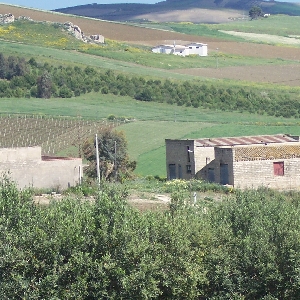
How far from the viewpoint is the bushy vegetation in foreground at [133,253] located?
87.0ft

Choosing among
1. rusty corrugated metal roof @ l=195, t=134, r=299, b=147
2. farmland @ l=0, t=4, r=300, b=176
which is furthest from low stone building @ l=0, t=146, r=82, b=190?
farmland @ l=0, t=4, r=300, b=176

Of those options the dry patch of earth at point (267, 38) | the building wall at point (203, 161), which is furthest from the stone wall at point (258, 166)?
the dry patch of earth at point (267, 38)

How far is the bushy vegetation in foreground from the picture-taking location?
26.5 meters

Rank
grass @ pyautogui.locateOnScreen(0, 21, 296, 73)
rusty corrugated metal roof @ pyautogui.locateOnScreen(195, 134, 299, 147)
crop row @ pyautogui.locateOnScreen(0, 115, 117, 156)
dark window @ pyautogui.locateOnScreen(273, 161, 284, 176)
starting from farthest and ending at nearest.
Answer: grass @ pyautogui.locateOnScreen(0, 21, 296, 73)
crop row @ pyautogui.locateOnScreen(0, 115, 117, 156)
rusty corrugated metal roof @ pyautogui.locateOnScreen(195, 134, 299, 147)
dark window @ pyautogui.locateOnScreen(273, 161, 284, 176)

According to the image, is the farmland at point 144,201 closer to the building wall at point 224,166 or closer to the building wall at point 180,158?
the building wall at point 180,158

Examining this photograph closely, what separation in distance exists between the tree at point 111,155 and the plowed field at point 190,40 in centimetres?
5106

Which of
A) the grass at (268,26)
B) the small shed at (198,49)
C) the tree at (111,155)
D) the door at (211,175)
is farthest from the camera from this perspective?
the grass at (268,26)

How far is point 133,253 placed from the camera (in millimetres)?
27031

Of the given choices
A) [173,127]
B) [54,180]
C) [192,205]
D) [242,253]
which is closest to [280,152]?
[54,180]

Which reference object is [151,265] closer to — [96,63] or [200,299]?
[200,299]

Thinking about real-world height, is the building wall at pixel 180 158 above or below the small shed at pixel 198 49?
above

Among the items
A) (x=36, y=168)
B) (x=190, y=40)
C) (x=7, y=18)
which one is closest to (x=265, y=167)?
(x=36, y=168)

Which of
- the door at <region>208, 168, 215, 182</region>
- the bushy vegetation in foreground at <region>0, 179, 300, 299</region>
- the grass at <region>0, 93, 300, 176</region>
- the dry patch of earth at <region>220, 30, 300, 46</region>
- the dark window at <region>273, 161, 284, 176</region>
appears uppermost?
the bushy vegetation in foreground at <region>0, 179, 300, 299</region>

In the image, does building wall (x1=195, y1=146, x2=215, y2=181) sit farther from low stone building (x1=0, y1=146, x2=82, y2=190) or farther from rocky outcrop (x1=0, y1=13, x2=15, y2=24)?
rocky outcrop (x1=0, y1=13, x2=15, y2=24)
